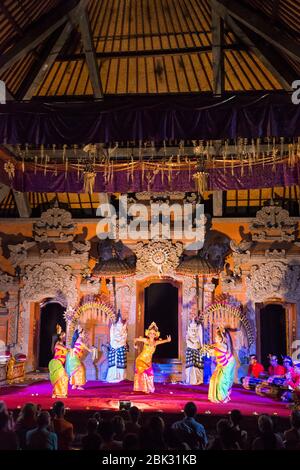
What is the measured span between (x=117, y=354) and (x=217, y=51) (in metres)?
6.79

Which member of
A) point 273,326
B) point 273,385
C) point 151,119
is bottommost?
point 273,385

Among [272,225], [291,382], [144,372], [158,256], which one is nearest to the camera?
[291,382]

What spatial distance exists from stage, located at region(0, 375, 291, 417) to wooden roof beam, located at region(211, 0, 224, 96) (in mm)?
5087

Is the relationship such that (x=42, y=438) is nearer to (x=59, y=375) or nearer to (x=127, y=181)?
(x=59, y=375)

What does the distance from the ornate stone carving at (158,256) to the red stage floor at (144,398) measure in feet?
8.90

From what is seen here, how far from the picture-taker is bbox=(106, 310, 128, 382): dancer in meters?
10.8

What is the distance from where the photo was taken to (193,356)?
34.9 ft

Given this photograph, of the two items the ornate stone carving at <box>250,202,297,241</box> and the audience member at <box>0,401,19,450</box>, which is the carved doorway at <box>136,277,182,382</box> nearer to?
the ornate stone carving at <box>250,202,297,241</box>

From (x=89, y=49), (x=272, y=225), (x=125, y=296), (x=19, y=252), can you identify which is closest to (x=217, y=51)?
(x=89, y=49)

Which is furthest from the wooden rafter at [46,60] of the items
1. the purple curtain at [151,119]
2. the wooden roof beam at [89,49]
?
the purple curtain at [151,119]

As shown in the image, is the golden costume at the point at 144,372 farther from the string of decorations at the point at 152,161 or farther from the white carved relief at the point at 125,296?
the string of decorations at the point at 152,161

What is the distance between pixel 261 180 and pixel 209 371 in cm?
453

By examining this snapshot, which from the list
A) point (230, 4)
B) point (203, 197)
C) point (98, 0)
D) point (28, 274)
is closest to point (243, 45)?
point (230, 4)

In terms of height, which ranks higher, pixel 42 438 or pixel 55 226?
pixel 55 226
